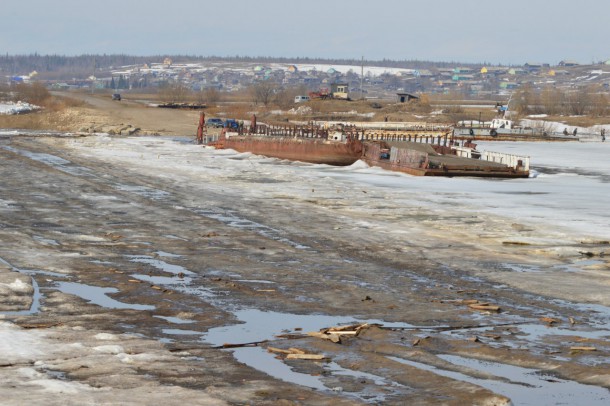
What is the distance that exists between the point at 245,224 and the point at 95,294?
9439 millimetres

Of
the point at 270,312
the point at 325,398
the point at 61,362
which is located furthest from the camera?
the point at 270,312

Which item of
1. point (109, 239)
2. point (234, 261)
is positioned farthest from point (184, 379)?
point (109, 239)

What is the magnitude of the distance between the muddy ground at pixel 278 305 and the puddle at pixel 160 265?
2.6 inches

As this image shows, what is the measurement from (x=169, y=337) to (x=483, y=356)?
352 cm

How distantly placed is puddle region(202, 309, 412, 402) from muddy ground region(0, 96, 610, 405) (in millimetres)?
46

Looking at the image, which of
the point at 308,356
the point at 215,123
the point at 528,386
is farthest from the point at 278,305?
the point at 215,123

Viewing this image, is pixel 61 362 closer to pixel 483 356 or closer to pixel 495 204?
pixel 483 356

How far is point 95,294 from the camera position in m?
14.7

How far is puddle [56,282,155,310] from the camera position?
45.3 ft

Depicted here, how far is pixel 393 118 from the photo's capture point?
122 meters

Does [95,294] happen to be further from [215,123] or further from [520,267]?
[215,123]

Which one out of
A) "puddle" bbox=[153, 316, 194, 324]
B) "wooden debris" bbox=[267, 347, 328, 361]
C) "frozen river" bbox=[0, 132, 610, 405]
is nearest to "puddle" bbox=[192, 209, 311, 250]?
"frozen river" bbox=[0, 132, 610, 405]

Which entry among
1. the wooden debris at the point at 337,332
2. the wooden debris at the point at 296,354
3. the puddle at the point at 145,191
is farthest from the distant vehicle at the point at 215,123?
the wooden debris at the point at 296,354

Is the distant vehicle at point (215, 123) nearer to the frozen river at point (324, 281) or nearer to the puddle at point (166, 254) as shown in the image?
the frozen river at point (324, 281)
